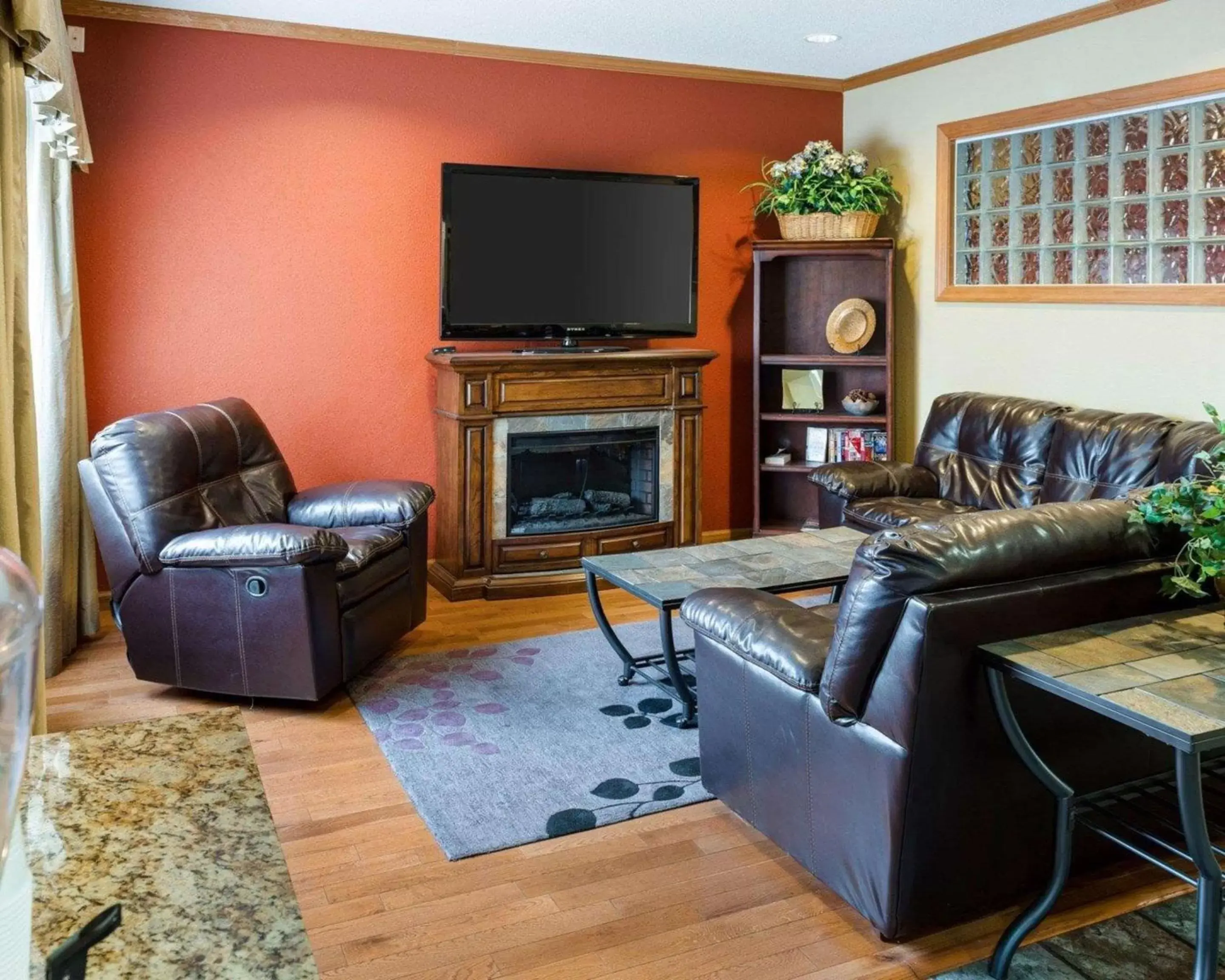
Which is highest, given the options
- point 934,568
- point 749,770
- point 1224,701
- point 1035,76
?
point 1035,76

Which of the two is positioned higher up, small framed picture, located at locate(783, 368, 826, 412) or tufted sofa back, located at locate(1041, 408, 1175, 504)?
small framed picture, located at locate(783, 368, 826, 412)

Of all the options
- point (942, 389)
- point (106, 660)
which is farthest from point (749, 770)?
point (942, 389)

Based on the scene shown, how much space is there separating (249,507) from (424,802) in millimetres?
1687

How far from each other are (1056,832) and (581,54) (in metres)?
4.47

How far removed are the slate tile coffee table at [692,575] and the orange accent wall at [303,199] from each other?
1.95 metres

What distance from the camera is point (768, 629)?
107 inches

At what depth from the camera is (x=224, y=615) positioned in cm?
380

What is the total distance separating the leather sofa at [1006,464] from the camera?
14.6 feet

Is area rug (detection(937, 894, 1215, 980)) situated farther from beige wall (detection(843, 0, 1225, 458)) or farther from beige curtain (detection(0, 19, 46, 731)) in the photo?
beige wall (detection(843, 0, 1225, 458))

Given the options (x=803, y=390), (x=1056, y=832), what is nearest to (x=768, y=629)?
(x=1056, y=832)

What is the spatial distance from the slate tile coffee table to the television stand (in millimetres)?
1556

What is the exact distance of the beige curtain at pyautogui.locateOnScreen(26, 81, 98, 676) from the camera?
4.32 m

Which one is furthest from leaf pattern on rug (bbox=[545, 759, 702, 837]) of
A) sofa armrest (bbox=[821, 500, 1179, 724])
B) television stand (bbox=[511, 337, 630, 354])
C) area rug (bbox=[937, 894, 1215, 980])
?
television stand (bbox=[511, 337, 630, 354])

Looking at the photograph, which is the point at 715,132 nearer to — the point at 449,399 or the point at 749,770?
the point at 449,399
